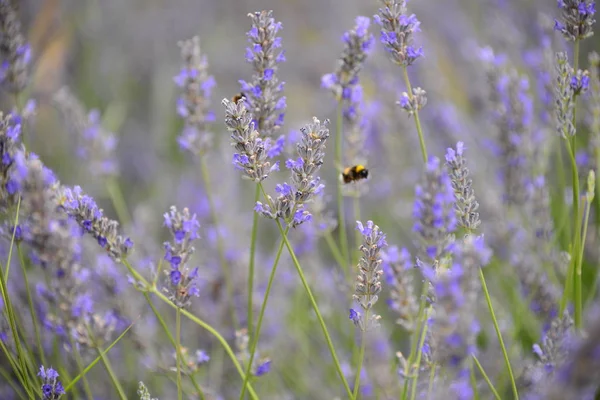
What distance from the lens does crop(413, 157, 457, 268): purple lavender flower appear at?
1.13m

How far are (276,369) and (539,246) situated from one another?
100 cm

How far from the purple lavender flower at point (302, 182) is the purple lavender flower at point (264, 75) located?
201 millimetres

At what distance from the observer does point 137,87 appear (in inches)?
170

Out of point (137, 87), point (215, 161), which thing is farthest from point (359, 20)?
point (137, 87)

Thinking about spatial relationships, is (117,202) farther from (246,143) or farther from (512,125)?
(512,125)

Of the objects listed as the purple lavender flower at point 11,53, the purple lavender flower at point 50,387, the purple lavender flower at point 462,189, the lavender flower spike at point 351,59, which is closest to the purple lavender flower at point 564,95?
the purple lavender flower at point 462,189

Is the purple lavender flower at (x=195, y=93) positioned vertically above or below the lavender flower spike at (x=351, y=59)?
above

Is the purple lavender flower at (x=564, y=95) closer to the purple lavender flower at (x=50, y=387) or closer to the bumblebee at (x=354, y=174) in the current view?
the bumblebee at (x=354, y=174)

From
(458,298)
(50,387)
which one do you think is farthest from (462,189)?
(50,387)

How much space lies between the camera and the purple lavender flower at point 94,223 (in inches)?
46.6

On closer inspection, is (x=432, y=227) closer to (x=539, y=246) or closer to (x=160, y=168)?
(x=539, y=246)

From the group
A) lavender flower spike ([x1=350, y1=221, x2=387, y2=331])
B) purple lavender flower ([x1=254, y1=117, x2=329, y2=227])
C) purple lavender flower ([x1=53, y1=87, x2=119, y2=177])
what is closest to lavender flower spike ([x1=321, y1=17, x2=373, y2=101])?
purple lavender flower ([x1=254, y1=117, x2=329, y2=227])

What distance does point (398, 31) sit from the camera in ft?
4.17

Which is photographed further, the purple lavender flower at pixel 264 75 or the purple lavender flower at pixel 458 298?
the purple lavender flower at pixel 264 75
